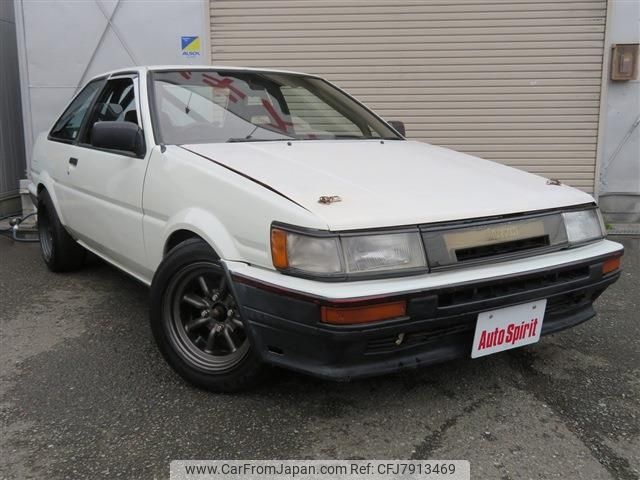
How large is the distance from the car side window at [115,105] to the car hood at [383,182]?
0.72 meters

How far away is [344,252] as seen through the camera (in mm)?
2072

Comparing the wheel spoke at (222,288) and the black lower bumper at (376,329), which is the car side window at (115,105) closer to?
the wheel spoke at (222,288)

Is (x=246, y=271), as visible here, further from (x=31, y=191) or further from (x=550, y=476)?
(x=31, y=191)

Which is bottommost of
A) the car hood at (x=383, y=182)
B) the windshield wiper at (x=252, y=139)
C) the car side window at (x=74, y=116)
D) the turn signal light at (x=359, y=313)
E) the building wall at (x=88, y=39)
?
the turn signal light at (x=359, y=313)

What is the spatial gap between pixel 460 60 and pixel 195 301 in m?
5.08

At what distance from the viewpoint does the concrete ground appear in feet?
7.10

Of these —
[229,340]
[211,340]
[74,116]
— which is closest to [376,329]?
[229,340]

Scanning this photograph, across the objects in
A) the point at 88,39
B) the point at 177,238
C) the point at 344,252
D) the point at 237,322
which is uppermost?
the point at 88,39

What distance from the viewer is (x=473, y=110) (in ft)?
22.1

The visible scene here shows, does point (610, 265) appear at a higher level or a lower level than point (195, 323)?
higher

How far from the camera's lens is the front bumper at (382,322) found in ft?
6.77

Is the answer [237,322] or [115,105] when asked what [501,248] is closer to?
[237,322]

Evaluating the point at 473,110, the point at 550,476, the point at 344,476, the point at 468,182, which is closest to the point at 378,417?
the point at 344,476

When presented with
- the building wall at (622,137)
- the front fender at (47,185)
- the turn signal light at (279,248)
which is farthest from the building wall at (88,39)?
the turn signal light at (279,248)
